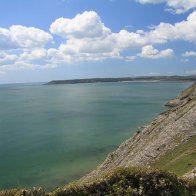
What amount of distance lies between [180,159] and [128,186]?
29.6 meters

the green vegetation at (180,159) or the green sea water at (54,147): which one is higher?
the green vegetation at (180,159)

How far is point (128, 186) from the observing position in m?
10.6

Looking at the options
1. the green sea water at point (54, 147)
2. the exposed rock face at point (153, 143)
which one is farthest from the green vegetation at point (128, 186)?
the exposed rock face at point (153, 143)

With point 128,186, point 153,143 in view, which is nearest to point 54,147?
point 153,143

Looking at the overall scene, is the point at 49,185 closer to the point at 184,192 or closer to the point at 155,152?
the point at 155,152

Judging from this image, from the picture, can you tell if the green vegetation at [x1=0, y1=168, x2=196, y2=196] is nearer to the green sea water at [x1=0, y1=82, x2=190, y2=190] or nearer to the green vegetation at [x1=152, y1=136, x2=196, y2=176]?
the green vegetation at [x1=152, y1=136, x2=196, y2=176]

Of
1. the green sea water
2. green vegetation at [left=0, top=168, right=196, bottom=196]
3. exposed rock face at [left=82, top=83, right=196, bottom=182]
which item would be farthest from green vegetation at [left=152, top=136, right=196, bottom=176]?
green vegetation at [left=0, top=168, right=196, bottom=196]

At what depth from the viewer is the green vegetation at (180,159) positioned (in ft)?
113

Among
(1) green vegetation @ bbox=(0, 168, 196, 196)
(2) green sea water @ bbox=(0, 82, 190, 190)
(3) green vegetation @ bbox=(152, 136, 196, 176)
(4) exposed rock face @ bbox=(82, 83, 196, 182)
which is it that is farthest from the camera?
(2) green sea water @ bbox=(0, 82, 190, 190)

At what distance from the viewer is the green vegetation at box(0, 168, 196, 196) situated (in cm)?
1030

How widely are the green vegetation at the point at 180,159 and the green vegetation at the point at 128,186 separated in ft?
73.5

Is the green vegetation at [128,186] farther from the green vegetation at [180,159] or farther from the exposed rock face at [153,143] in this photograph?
the exposed rock face at [153,143]

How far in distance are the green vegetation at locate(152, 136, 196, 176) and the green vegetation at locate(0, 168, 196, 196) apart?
22403 mm

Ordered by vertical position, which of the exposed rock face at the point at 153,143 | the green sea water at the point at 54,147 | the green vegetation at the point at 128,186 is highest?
the green vegetation at the point at 128,186
